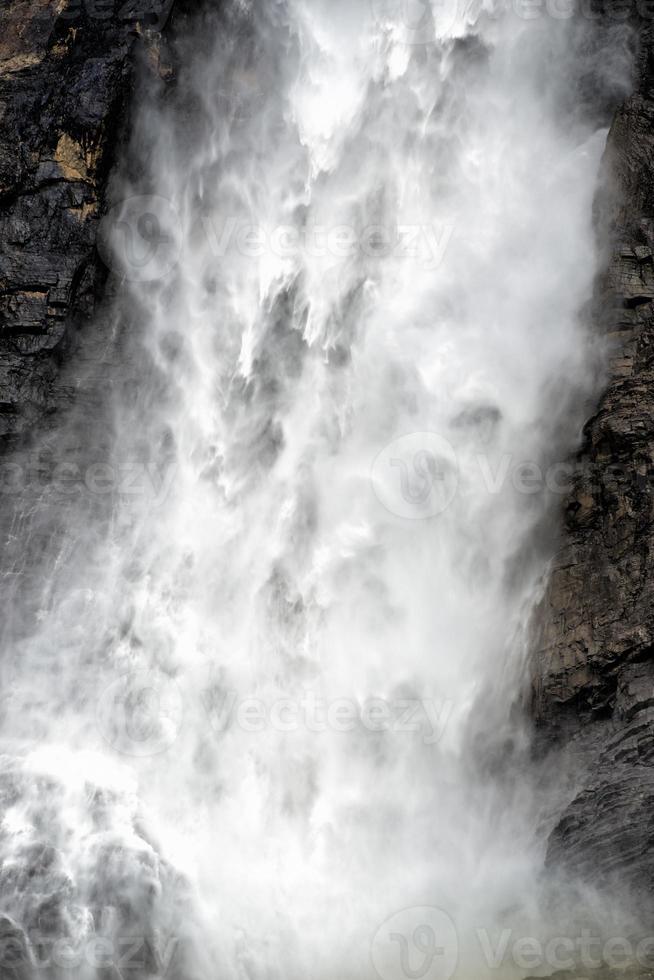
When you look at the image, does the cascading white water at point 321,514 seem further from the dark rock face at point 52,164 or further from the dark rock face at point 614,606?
the dark rock face at point 52,164

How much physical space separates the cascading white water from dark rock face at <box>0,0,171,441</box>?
1079 millimetres

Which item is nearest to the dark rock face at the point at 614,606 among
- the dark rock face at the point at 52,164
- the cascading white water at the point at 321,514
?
the cascading white water at the point at 321,514

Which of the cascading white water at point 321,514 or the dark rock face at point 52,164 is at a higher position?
the dark rock face at point 52,164

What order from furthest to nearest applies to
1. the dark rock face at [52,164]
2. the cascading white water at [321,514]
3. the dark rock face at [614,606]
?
the dark rock face at [52,164] < the cascading white water at [321,514] < the dark rock face at [614,606]

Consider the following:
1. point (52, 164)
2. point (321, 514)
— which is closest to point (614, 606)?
point (321, 514)

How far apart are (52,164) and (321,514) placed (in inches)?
391

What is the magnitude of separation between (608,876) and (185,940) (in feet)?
19.9

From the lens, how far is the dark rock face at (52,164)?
80.5 ft

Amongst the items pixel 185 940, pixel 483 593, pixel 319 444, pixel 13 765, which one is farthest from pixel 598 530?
pixel 13 765

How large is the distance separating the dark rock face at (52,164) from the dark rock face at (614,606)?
10.8 metres

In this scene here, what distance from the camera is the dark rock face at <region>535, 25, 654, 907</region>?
17.0 metres

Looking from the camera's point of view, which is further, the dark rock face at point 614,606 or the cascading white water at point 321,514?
the cascading white water at point 321,514

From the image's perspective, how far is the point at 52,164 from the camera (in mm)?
25703

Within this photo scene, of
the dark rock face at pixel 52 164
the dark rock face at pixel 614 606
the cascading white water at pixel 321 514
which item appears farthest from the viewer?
the dark rock face at pixel 52 164
